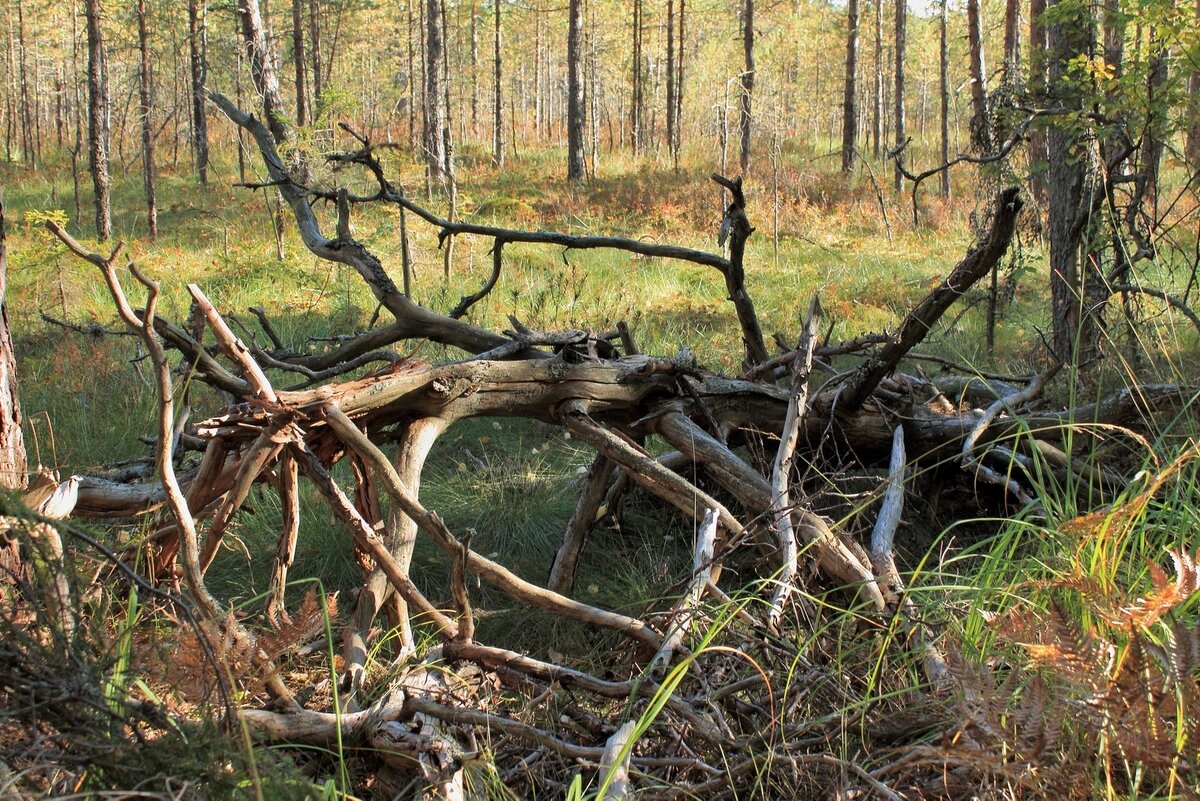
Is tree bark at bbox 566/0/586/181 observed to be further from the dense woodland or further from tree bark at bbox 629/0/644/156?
the dense woodland

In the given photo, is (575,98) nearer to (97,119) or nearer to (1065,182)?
(97,119)

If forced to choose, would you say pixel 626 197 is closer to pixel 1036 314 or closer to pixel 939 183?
pixel 939 183

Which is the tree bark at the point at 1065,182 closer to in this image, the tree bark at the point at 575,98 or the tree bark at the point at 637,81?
the tree bark at the point at 575,98

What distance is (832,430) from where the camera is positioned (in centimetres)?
382

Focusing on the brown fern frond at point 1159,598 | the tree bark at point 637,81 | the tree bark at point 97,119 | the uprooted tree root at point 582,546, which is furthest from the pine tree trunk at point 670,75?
the brown fern frond at point 1159,598

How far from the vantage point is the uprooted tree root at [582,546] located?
204cm

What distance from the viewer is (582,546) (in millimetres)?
3568

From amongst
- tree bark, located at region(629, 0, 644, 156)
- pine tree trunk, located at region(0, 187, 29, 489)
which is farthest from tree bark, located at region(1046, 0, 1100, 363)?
tree bark, located at region(629, 0, 644, 156)

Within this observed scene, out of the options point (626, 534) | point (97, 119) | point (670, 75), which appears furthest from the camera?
point (670, 75)

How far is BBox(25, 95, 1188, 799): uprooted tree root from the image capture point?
6.71ft

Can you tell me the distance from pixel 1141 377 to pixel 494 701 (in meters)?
3.81

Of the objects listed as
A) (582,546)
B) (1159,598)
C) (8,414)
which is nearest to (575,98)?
(582,546)

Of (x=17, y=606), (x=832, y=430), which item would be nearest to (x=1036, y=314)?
(x=832, y=430)

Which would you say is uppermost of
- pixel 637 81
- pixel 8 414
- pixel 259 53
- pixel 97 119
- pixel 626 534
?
pixel 637 81
